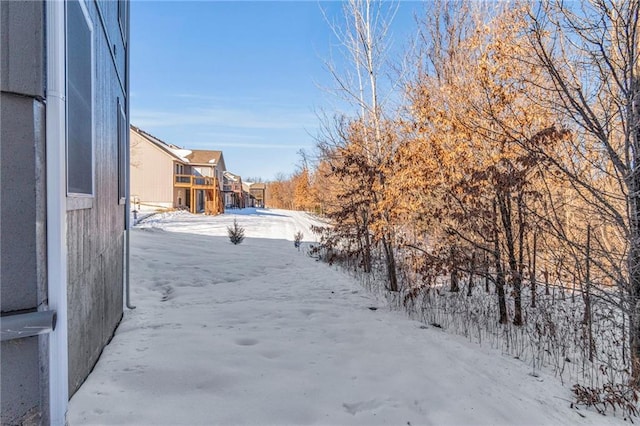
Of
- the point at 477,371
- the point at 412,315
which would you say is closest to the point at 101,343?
the point at 477,371

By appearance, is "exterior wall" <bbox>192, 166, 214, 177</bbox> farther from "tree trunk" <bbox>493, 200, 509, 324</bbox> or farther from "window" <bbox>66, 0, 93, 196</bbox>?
"window" <bbox>66, 0, 93, 196</bbox>

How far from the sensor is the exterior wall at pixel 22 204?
134 cm

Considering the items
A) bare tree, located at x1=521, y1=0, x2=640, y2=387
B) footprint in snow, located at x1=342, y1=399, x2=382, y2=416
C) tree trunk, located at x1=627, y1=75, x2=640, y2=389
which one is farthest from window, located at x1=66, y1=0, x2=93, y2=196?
tree trunk, located at x1=627, y1=75, x2=640, y2=389

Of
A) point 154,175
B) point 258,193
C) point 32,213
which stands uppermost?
point 258,193

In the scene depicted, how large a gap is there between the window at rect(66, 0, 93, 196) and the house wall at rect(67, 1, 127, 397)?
19 centimetres

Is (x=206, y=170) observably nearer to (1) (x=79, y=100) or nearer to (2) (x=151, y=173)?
(2) (x=151, y=173)

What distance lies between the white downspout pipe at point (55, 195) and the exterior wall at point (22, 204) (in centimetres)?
2

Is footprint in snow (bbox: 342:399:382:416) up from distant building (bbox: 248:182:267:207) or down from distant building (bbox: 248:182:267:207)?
down

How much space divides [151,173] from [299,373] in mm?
27951

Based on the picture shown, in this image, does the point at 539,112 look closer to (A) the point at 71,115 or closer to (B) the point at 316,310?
(B) the point at 316,310

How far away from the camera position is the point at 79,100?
7.01 ft

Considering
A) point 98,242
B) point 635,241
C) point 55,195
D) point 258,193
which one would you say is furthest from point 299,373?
point 258,193

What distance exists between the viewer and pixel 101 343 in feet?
10.1

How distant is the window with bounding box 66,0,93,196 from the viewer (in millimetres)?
1887
